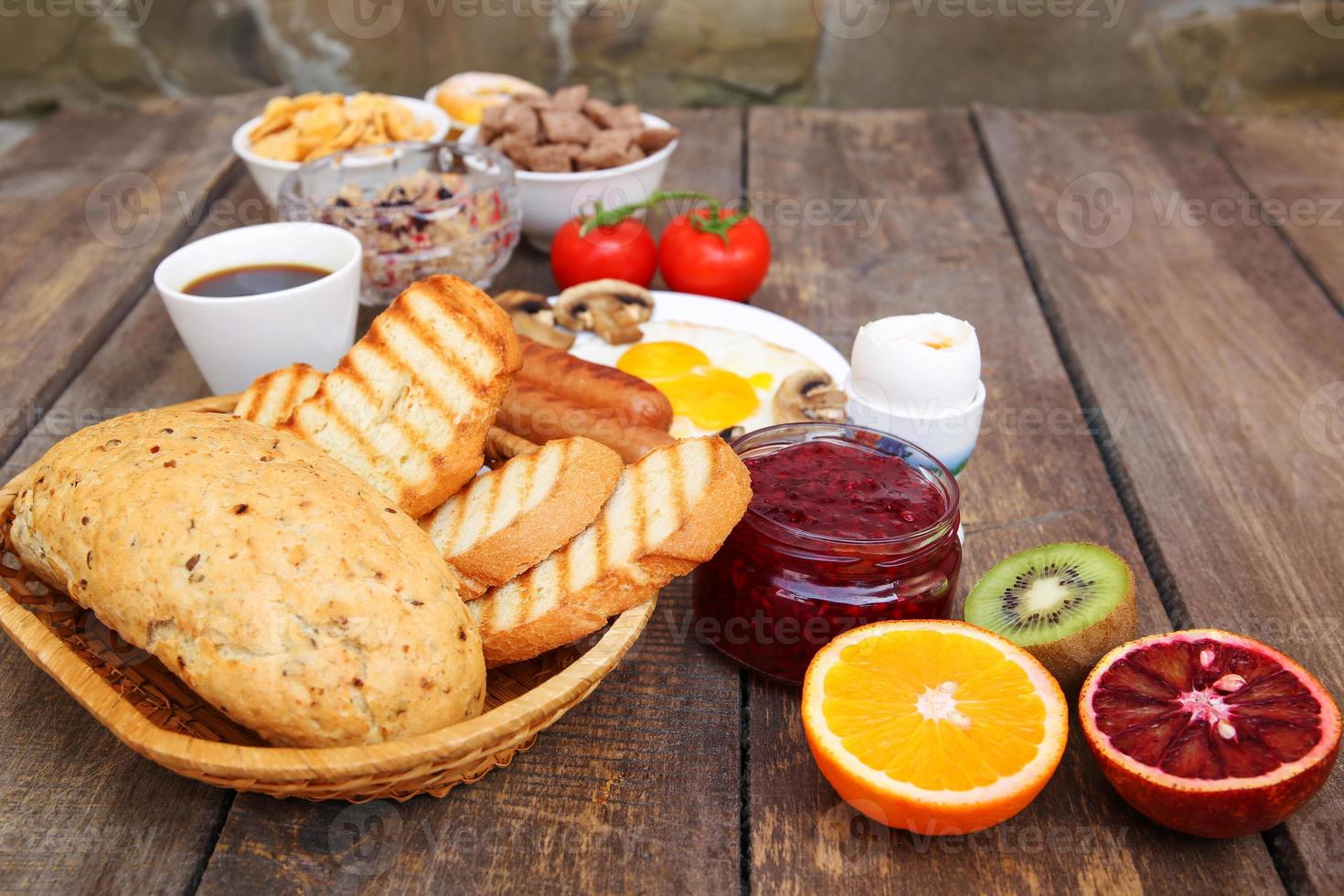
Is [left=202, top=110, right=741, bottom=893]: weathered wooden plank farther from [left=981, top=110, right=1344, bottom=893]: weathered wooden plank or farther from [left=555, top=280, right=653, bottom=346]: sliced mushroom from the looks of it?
[left=555, top=280, right=653, bottom=346]: sliced mushroom

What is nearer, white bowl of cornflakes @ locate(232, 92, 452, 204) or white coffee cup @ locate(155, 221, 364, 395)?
white coffee cup @ locate(155, 221, 364, 395)

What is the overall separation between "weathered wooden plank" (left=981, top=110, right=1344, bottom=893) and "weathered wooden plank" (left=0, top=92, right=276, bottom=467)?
2799 mm

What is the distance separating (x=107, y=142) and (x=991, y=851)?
424cm

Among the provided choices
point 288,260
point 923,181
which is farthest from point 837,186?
→ point 288,260

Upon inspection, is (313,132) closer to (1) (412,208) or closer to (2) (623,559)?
(1) (412,208)

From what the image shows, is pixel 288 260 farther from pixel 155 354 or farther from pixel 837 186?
pixel 837 186

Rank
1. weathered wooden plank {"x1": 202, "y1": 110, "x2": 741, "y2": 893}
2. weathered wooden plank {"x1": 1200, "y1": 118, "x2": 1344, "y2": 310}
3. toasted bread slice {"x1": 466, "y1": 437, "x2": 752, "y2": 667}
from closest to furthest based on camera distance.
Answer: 1. weathered wooden plank {"x1": 202, "y1": 110, "x2": 741, "y2": 893}
2. toasted bread slice {"x1": 466, "y1": 437, "x2": 752, "y2": 667}
3. weathered wooden plank {"x1": 1200, "y1": 118, "x2": 1344, "y2": 310}

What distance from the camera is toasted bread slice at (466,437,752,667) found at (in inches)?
69.8

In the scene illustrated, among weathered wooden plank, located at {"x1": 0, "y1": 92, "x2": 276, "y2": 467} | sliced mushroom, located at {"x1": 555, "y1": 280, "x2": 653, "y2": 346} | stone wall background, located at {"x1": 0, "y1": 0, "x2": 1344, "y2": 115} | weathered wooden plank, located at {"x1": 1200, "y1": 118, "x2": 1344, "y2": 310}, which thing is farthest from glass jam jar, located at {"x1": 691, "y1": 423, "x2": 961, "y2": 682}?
stone wall background, located at {"x1": 0, "y1": 0, "x2": 1344, "y2": 115}

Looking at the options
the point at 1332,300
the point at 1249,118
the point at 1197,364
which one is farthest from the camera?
the point at 1249,118

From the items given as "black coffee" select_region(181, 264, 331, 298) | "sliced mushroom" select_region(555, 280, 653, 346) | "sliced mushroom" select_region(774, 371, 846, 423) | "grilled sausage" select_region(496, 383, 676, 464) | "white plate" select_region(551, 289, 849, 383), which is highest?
"black coffee" select_region(181, 264, 331, 298)

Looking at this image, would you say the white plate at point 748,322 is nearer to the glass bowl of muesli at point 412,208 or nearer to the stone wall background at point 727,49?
the glass bowl of muesli at point 412,208

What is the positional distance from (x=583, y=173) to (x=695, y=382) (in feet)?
3.04

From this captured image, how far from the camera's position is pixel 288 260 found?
9.11 ft
